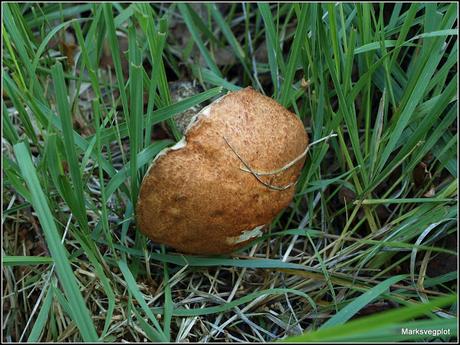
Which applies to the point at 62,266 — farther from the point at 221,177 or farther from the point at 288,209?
the point at 288,209

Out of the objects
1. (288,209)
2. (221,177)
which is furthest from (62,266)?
(288,209)

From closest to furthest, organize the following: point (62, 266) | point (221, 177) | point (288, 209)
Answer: point (62, 266) → point (221, 177) → point (288, 209)

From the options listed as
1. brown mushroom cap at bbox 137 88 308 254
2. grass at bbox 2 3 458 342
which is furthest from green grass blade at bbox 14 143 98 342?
brown mushroom cap at bbox 137 88 308 254

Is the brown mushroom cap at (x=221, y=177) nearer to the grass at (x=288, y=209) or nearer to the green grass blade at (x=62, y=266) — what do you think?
the grass at (x=288, y=209)

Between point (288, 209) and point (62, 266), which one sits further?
point (288, 209)

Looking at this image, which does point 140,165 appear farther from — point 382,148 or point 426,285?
point 426,285

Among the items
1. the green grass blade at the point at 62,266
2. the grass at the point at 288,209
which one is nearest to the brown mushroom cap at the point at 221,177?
the grass at the point at 288,209

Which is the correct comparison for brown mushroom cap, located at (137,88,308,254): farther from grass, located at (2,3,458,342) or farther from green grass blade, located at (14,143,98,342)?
green grass blade, located at (14,143,98,342)

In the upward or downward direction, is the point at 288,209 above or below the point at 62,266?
below
